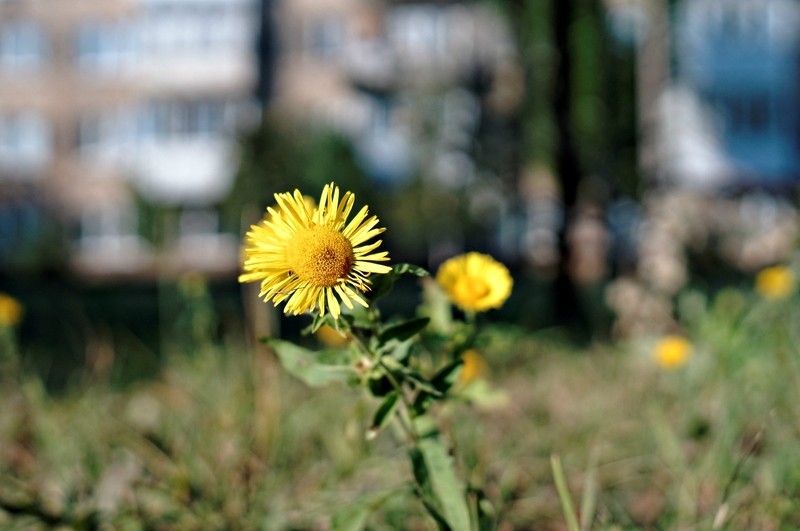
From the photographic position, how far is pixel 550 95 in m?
5.60

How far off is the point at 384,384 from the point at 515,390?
169 cm

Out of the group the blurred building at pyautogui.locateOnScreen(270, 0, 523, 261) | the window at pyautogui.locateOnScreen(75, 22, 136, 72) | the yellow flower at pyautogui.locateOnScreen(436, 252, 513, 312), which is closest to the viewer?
the yellow flower at pyautogui.locateOnScreen(436, 252, 513, 312)

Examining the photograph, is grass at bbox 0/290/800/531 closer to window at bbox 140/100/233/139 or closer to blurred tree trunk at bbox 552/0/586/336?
blurred tree trunk at bbox 552/0/586/336

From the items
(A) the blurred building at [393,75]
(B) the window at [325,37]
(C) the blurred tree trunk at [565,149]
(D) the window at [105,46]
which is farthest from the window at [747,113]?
(D) the window at [105,46]

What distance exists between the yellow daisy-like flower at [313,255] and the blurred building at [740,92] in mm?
17186

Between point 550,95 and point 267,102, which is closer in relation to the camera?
point 550,95

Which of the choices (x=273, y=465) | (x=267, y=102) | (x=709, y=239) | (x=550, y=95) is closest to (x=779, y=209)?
(x=709, y=239)

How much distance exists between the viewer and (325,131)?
46.2ft

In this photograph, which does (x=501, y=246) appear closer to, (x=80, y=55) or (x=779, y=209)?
(x=779, y=209)

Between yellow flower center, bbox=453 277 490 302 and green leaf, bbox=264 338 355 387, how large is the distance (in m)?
0.30

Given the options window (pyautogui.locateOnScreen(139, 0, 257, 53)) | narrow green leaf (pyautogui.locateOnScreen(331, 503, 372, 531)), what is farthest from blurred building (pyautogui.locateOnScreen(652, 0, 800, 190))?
narrow green leaf (pyautogui.locateOnScreen(331, 503, 372, 531))

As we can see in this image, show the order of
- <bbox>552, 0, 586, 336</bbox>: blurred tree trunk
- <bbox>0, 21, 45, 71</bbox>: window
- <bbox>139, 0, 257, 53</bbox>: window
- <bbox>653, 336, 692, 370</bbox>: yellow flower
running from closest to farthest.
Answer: <bbox>653, 336, 692, 370</bbox>: yellow flower < <bbox>552, 0, 586, 336</bbox>: blurred tree trunk < <bbox>139, 0, 257, 53</bbox>: window < <bbox>0, 21, 45, 71</bbox>: window

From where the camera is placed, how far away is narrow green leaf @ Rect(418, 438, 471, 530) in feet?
3.04

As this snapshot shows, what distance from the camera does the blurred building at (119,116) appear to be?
17891 mm
